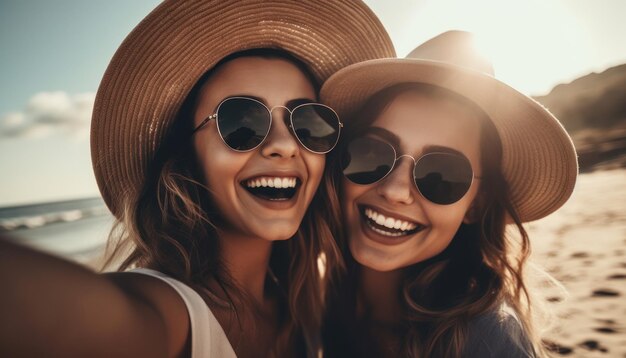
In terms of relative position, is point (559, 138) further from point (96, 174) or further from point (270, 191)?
point (96, 174)

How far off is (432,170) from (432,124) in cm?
26

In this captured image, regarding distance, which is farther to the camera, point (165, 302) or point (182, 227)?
point (182, 227)

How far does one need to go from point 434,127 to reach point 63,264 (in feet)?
5.61

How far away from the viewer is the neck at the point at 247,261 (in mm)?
1937

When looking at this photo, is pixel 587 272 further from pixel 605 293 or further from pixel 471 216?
pixel 471 216

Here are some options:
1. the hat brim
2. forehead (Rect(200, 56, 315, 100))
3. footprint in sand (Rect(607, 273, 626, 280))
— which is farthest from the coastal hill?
forehead (Rect(200, 56, 315, 100))

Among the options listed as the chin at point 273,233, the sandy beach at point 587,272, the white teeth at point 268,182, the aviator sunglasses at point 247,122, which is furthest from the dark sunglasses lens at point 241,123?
the sandy beach at point 587,272

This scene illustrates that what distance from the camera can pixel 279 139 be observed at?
1.70 metres

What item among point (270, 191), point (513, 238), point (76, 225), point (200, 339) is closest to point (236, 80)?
point (270, 191)

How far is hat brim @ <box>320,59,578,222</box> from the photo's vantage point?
1.70 metres

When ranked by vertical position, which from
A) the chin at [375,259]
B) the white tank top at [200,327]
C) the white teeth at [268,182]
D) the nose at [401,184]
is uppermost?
the white teeth at [268,182]

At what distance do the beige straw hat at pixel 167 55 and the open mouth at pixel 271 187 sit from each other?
593mm

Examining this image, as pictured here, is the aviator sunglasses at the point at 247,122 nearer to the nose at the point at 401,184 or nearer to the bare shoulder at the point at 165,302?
the nose at the point at 401,184

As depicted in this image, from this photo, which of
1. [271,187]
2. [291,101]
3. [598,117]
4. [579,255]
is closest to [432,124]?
[291,101]
